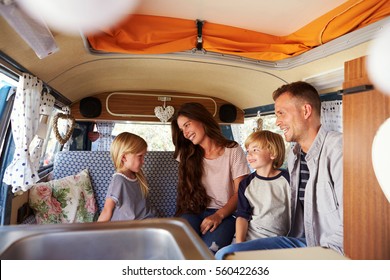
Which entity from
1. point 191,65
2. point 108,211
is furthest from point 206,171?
point 191,65

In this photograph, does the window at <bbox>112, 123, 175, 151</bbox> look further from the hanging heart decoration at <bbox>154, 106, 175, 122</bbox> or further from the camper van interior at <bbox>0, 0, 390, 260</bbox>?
the hanging heart decoration at <bbox>154, 106, 175, 122</bbox>

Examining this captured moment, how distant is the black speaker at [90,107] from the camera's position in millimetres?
3135

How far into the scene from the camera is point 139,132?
3473mm

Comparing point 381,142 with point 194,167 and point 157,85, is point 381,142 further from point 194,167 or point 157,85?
point 157,85

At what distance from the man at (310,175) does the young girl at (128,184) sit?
2.42 feet

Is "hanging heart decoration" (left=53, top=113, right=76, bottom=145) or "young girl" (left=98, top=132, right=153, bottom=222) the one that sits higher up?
"hanging heart decoration" (left=53, top=113, right=76, bottom=145)

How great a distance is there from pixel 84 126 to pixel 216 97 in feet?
5.80

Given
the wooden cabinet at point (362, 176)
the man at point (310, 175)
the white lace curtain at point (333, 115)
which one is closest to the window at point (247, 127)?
the white lace curtain at point (333, 115)

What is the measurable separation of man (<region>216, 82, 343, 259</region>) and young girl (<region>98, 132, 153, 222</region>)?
738mm

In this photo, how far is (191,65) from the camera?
2355 mm

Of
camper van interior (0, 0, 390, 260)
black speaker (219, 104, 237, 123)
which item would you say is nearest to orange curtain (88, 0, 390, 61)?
camper van interior (0, 0, 390, 260)

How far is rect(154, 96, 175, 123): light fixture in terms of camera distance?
130 inches

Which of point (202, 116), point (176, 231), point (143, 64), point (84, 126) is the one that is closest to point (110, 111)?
point (84, 126)

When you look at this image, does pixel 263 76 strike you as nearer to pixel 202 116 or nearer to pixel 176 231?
pixel 202 116
